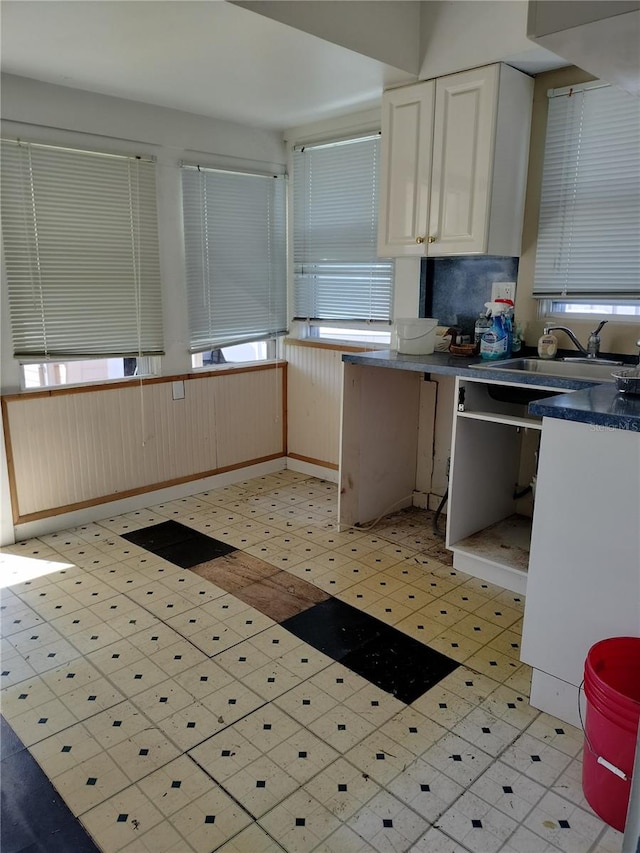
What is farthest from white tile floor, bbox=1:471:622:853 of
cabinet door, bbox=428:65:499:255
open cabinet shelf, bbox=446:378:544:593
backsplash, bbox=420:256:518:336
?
cabinet door, bbox=428:65:499:255

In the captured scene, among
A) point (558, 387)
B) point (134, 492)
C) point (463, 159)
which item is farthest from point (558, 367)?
point (134, 492)

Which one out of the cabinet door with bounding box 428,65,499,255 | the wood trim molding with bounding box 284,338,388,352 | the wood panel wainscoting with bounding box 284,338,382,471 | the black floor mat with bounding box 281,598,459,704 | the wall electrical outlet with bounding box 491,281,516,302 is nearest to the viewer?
the black floor mat with bounding box 281,598,459,704

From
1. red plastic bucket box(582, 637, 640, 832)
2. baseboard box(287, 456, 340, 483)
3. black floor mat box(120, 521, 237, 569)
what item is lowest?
black floor mat box(120, 521, 237, 569)

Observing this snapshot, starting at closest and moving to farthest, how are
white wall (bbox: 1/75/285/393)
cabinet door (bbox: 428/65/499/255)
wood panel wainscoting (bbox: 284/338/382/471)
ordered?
cabinet door (bbox: 428/65/499/255) → white wall (bbox: 1/75/285/393) → wood panel wainscoting (bbox: 284/338/382/471)

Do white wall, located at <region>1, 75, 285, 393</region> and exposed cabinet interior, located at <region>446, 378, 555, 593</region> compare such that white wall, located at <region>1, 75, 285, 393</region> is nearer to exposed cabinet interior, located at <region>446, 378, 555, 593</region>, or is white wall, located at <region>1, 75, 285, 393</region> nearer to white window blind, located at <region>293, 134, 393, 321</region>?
white window blind, located at <region>293, 134, 393, 321</region>

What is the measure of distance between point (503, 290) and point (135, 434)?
239 cm

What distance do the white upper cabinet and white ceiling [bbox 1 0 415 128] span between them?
0.23m

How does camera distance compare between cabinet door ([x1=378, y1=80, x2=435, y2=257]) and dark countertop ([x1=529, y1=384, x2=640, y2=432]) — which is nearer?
dark countertop ([x1=529, y1=384, x2=640, y2=432])

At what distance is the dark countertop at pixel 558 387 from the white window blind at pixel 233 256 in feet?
4.19

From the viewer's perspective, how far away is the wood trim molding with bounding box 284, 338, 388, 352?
13.5 ft

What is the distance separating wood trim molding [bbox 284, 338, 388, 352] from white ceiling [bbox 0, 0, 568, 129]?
149 cm

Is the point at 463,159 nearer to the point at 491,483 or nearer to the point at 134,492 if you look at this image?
the point at 491,483

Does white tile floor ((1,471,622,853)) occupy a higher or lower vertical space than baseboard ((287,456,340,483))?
lower

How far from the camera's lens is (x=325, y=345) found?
4.35m
